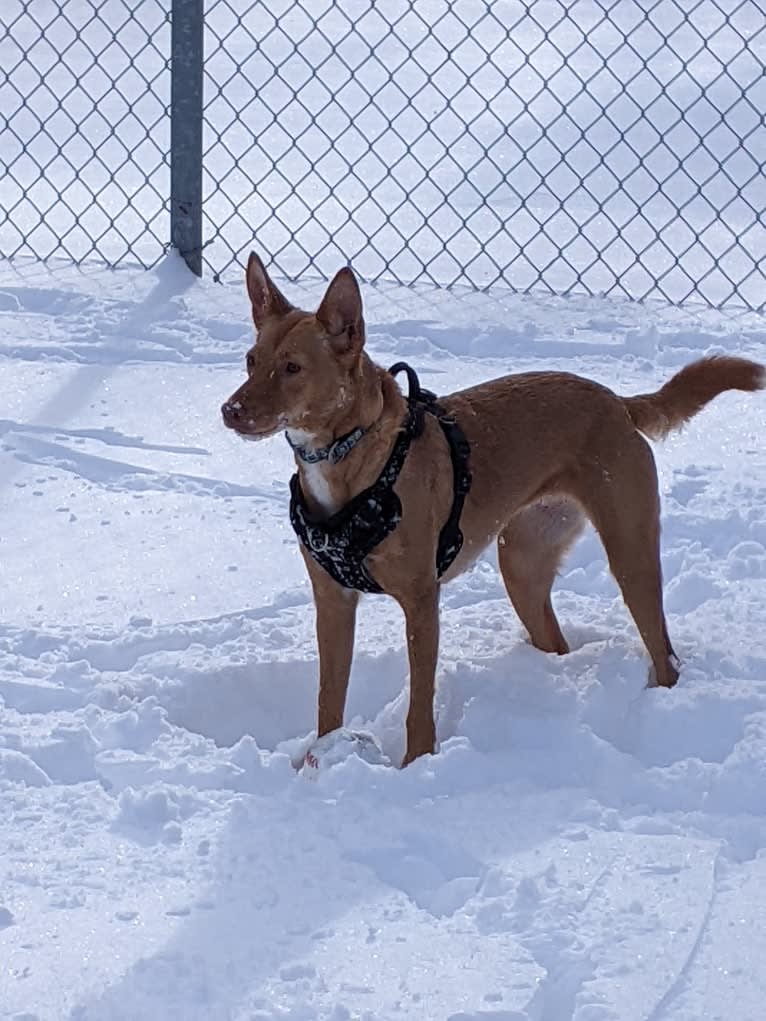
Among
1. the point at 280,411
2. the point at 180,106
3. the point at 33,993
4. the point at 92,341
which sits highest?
the point at 180,106

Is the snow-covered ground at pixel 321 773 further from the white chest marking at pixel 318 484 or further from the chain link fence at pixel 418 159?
the chain link fence at pixel 418 159

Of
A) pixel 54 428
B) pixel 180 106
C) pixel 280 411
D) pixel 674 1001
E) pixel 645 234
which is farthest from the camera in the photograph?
pixel 645 234

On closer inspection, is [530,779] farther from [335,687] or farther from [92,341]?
[92,341]

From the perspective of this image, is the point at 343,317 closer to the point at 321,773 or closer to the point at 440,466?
the point at 440,466

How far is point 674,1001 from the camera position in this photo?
8.42ft

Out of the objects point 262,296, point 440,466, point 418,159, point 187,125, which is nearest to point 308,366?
point 262,296

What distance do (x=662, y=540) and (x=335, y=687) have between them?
119cm

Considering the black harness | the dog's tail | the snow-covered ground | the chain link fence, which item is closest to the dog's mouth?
the black harness

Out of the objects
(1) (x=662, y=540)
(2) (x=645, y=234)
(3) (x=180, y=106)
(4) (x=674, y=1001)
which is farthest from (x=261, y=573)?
(2) (x=645, y=234)

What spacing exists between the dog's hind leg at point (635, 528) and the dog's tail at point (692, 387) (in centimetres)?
13

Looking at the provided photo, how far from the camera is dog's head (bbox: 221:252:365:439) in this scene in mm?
3279

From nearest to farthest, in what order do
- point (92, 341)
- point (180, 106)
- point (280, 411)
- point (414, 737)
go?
point (280, 411) → point (414, 737) → point (92, 341) → point (180, 106)

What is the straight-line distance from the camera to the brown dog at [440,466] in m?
3.34

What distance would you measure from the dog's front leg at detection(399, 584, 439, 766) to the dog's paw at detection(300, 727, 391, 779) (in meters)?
0.07
